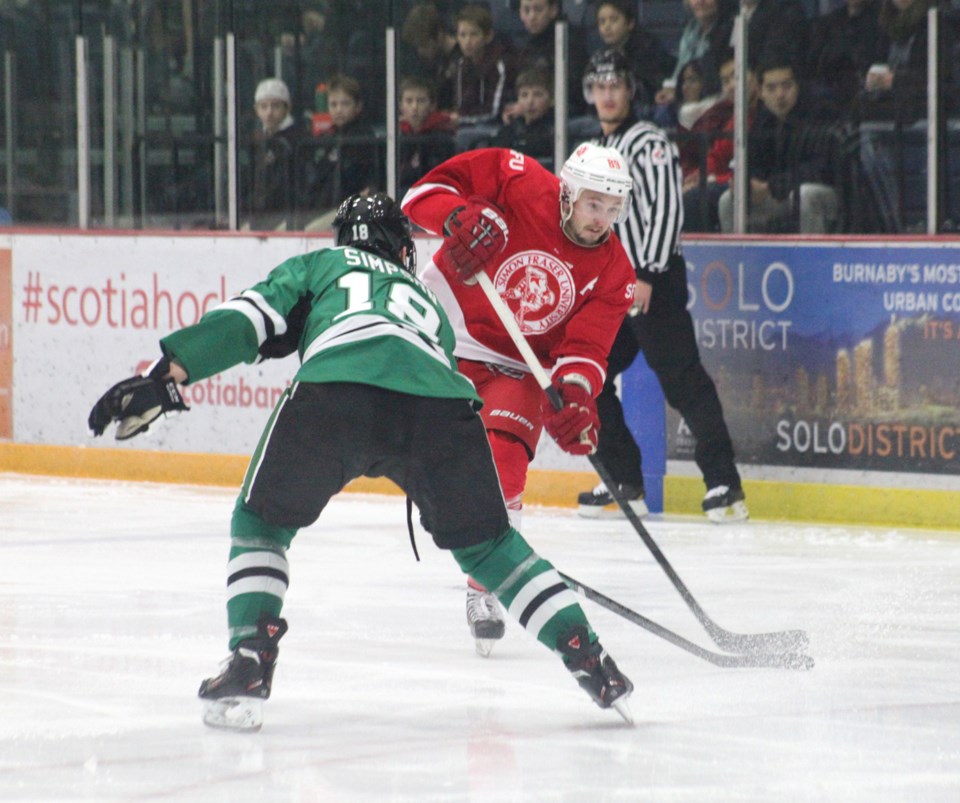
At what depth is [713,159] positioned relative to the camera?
22.4 feet

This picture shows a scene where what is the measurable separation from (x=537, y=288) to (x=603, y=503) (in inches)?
93.9

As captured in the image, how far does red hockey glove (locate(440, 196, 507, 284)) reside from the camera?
3.94 metres

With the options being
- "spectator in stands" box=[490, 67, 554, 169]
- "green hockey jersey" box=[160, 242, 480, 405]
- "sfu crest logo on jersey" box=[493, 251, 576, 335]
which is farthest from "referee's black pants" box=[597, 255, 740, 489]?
"green hockey jersey" box=[160, 242, 480, 405]

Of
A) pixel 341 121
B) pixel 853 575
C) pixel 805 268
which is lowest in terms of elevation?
pixel 853 575

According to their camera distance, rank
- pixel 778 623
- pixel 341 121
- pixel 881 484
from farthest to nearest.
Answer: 1. pixel 341 121
2. pixel 881 484
3. pixel 778 623

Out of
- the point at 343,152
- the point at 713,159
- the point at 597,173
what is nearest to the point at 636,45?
the point at 713,159

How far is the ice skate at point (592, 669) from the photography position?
320cm

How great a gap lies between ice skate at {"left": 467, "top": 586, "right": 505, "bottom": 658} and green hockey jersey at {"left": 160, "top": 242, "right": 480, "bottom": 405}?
0.85 metres

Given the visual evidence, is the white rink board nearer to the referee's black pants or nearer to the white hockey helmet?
the referee's black pants

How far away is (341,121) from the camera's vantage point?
7.68 metres

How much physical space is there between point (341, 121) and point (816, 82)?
1.99 metres

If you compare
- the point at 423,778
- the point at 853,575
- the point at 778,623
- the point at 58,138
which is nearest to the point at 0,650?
the point at 423,778

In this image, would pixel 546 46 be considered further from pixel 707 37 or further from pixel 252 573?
pixel 252 573

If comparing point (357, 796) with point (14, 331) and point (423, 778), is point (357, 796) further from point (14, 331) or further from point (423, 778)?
point (14, 331)
